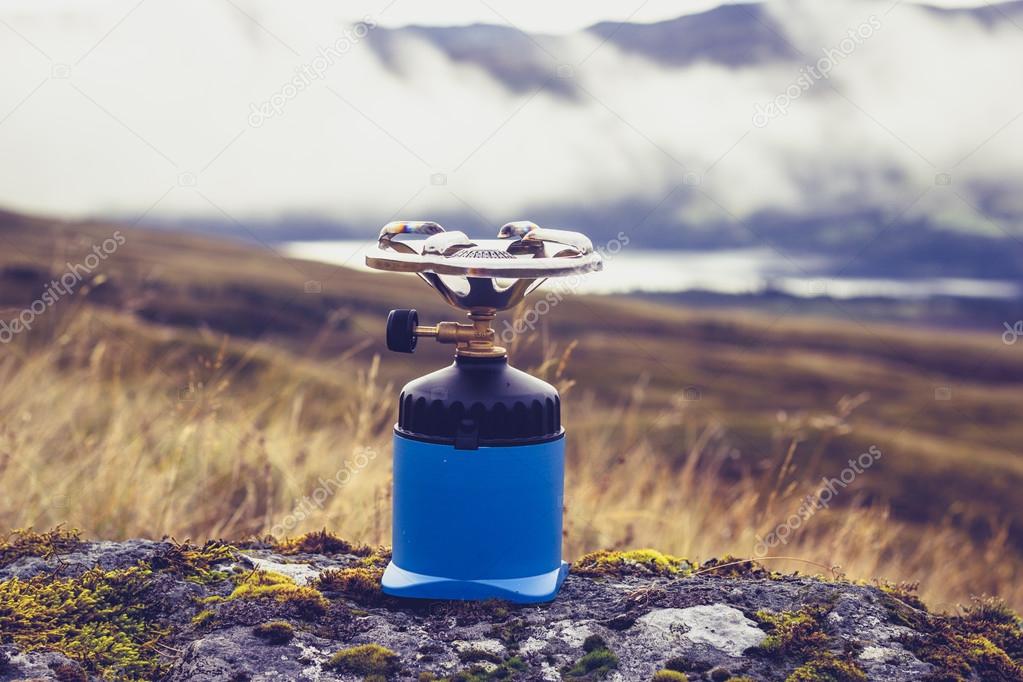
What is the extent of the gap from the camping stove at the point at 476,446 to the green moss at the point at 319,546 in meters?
0.51

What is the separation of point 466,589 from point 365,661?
0.60m

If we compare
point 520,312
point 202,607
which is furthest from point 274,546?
point 520,312

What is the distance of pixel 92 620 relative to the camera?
3523 mm

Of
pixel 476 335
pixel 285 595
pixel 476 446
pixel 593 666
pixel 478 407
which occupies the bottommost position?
pixel 593 666

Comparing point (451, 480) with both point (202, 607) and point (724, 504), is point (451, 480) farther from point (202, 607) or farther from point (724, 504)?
point (724, 504)

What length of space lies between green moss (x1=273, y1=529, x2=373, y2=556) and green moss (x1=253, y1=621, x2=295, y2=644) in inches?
36.4

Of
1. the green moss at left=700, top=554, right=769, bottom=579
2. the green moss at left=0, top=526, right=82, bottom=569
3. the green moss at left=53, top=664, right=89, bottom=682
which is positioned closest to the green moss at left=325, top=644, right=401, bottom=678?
the green moss at left=53, top=664, right=89, bottom=682

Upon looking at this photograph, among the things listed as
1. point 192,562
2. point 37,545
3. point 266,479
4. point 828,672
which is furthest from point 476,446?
point 266,479

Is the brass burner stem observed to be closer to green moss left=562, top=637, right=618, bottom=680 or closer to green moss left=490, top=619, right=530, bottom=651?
green moss left=490, top=619, right=530, bottom=651

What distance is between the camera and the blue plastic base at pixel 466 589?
150 inches

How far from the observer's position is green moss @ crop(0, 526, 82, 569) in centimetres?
393

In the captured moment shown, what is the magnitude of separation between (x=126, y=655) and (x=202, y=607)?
33 centimetres

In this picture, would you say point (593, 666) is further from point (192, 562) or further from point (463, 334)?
point (192, 562)

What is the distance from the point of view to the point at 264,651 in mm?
3316
